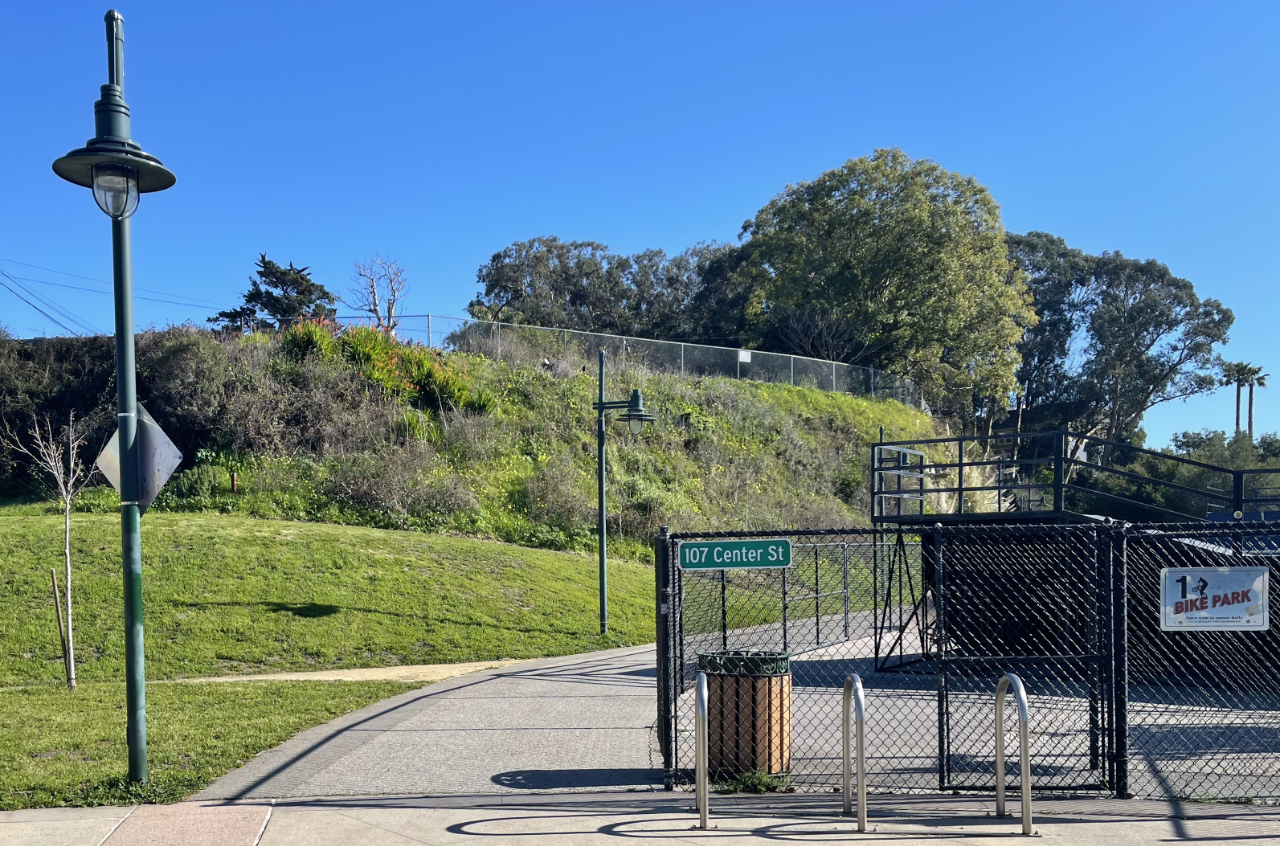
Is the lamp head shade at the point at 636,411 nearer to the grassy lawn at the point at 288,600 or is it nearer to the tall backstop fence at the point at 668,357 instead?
the grassy lawn at the point at 288,600

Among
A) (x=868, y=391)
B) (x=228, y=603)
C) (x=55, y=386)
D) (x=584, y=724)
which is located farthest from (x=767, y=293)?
(x=584, y=724)

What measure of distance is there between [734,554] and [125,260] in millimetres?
5019

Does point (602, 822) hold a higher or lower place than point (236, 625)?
higher

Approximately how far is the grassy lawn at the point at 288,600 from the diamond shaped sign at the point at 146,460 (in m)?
6.72

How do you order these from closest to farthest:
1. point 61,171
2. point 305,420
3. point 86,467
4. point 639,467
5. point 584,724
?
point 61,171 < point 584,724 < point 86,467 < point 305,420 < point 639,467

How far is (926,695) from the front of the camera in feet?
37.9

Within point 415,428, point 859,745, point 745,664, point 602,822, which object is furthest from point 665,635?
point 415,428

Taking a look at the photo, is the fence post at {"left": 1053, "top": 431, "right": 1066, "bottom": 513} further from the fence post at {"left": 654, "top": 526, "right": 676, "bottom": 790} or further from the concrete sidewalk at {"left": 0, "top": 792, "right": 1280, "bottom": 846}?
the fence post at {"left": 654, "top": 526, "right": 676, "bottom": 790}

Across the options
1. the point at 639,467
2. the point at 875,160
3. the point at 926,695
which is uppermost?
the point at 875,160

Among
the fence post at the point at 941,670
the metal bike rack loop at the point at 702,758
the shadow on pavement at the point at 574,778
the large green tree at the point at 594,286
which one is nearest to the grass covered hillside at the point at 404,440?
Answer: the shadow on pavement at the point at 574,778

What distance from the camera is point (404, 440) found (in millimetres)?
26234

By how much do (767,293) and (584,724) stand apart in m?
37.9

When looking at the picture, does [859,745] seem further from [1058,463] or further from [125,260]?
[1058,463]

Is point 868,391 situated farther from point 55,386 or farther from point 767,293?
point 55,386
